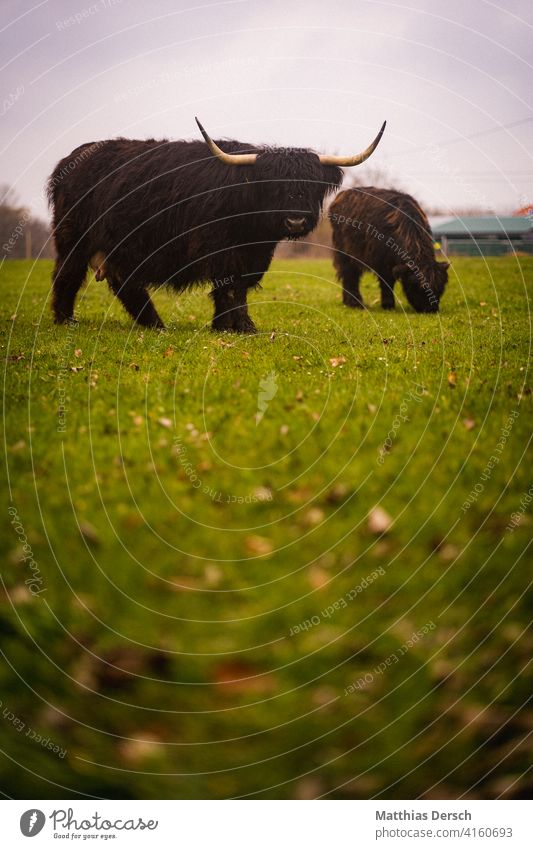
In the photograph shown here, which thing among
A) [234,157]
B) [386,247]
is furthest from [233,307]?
[386,247]

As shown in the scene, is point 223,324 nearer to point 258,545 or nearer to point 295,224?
point 295,224

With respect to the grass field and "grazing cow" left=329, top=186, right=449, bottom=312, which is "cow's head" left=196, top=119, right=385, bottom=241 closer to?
the grass field

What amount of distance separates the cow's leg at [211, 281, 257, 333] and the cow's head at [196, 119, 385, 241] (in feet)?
2.94

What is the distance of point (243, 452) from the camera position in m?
3.80

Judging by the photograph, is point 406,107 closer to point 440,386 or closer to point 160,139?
point 440,386

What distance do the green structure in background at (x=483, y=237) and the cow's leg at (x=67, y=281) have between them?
14249 mm

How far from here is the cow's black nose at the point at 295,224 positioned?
6935 mm

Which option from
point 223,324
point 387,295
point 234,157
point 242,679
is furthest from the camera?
point 387,295

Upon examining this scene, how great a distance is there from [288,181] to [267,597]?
5.53 metres

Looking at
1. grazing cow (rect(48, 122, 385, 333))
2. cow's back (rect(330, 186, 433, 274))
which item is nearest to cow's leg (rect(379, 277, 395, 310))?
cow's back (rect(330, 186, 433, 274))

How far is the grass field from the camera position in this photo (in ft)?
7.39

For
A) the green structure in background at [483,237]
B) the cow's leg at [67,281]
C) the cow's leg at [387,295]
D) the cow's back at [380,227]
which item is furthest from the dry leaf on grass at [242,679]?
the green structure in background at [483,237]

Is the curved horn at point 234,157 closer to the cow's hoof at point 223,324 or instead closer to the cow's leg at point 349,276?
the cow's hoof at point 223,324

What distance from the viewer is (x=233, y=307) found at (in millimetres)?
7543
